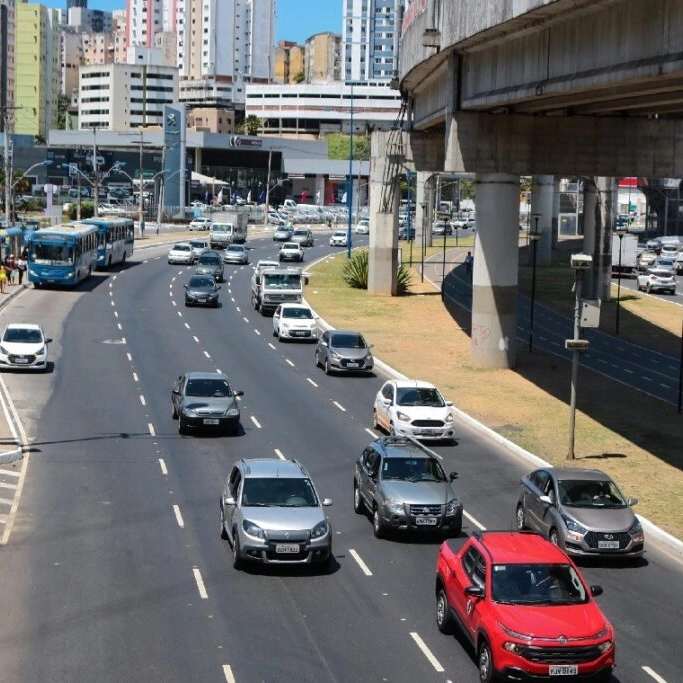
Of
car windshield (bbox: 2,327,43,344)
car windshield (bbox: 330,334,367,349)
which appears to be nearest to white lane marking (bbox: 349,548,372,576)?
car windshield (bbox: 330,334,367,349)

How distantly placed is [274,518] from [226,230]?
3691 inches

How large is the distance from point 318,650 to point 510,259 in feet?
108

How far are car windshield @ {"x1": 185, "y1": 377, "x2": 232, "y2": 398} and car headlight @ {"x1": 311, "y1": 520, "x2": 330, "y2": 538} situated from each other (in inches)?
548

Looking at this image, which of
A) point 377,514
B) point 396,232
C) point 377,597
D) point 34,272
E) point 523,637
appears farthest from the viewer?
point 396,232

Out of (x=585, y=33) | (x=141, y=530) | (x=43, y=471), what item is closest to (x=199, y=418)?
(x=43, y=471)

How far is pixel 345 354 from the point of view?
4641 cm

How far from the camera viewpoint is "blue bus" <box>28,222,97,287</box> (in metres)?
69.4

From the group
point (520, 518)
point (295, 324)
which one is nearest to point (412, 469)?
point (520, 518)

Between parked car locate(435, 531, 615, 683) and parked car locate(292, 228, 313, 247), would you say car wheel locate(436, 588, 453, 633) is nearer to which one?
parked car locate(435, 531, 615, 683)

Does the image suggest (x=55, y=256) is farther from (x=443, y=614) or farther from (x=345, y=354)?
(x=443, y=614)

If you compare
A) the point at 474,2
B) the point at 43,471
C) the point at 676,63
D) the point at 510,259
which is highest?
the point at 474,2

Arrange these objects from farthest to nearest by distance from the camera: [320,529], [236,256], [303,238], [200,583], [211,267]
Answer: [303,238], [236,256], [211,267], [320,529], [200,583]

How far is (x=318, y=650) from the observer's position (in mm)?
17359

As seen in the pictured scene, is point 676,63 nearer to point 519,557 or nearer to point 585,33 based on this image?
point 585,33
